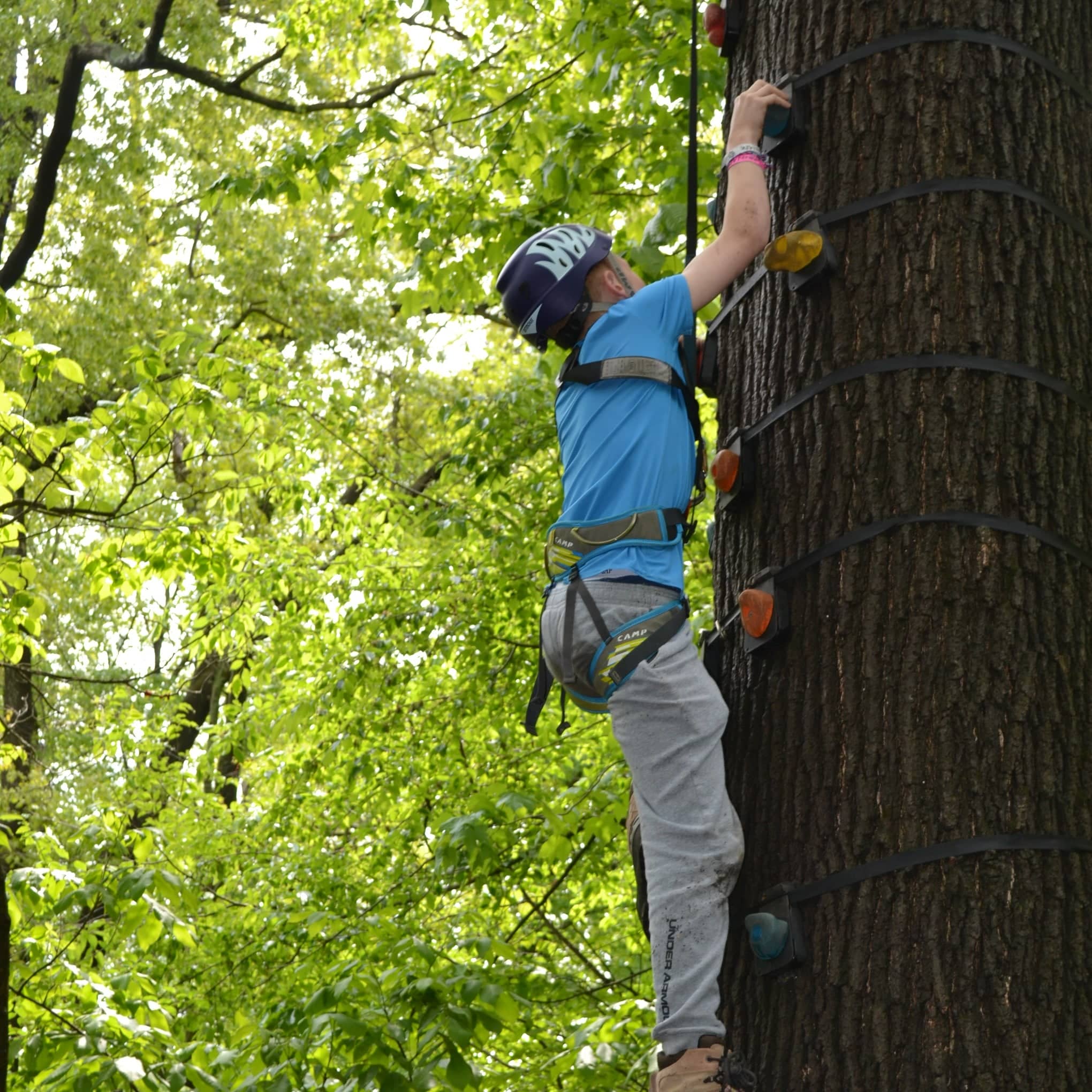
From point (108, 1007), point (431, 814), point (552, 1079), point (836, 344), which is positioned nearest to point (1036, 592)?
point (836, 344)

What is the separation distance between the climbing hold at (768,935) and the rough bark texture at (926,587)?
0.06m

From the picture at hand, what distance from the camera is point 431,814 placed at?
7137mm

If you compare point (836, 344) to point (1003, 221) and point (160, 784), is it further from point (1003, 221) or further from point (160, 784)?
point (160, 784)

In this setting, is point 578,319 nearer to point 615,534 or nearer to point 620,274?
point 620,274

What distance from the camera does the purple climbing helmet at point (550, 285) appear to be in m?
3.04

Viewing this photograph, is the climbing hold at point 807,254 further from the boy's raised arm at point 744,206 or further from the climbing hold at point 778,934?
the climbing hold at point 778,934

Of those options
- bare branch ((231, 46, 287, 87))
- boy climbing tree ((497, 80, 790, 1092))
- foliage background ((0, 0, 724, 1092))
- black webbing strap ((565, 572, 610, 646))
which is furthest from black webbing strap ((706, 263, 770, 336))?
bare branch ((231, 46, 287, 87))

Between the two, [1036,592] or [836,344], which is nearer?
[1036,592]

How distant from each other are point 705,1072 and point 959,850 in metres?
0.63

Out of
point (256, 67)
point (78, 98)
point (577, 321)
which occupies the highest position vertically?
point (256, 67)

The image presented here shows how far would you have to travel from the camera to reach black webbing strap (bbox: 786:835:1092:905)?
7.31ft

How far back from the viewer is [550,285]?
303cm

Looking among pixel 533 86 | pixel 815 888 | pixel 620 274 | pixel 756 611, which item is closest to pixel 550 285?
pixel 620 274

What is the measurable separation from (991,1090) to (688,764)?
2.56 feet
